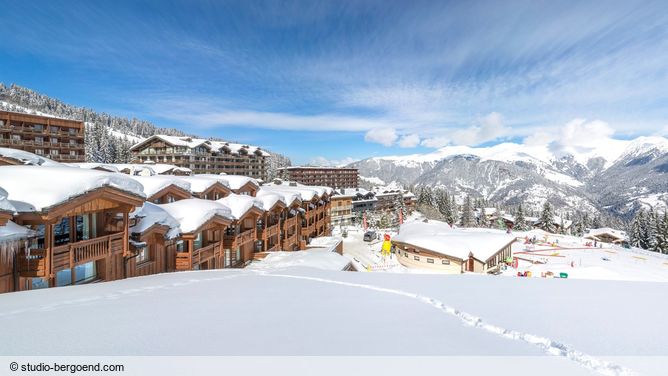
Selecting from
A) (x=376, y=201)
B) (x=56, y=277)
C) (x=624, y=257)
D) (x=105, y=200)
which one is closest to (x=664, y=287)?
(x=105, y=200)

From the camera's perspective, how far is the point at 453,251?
32938mm

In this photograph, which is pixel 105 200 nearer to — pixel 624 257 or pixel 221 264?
pixel 221 264

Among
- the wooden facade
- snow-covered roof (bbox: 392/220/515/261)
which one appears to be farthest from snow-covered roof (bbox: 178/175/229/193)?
snow-covered roof (bbox: 392/220/515/261)

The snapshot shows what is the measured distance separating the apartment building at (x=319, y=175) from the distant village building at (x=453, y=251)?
260 ft

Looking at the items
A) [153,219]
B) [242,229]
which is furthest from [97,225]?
[242,229]

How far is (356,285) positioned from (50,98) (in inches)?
9218

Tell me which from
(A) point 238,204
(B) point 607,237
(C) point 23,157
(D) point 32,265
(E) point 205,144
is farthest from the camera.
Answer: (E) point 205,144

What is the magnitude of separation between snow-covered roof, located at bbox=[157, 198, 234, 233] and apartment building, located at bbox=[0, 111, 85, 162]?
177 ft

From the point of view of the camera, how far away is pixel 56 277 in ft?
32.4

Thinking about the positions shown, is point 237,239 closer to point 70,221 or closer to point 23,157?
point 70,221

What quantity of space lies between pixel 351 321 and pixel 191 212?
12663 mm

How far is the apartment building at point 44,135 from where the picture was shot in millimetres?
49531

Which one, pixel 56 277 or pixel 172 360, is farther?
pixel 56 277

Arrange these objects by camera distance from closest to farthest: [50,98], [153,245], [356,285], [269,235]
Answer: [356,285]
[153,245]
[269,235]
[50,98]
